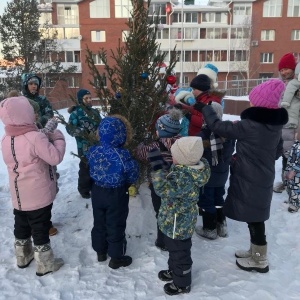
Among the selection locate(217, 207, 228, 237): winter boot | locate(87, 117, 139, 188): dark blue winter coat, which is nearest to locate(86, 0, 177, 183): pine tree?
locate(87, 117, 139, 188): dark blue winter coat

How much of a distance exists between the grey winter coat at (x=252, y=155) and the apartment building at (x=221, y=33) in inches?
1431

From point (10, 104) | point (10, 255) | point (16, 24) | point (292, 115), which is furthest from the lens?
point (16, 24)

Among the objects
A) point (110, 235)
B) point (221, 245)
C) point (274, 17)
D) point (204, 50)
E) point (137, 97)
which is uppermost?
point (274, 17)

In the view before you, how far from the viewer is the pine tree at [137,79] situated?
429cm

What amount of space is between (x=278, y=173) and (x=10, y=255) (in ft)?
17.5

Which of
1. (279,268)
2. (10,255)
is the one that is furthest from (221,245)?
(10,255)

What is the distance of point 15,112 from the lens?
3.16m

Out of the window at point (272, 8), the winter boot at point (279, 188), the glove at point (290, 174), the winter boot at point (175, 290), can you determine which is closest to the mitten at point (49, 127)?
the winter boot at point (175, 290)

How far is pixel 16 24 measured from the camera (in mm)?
24172

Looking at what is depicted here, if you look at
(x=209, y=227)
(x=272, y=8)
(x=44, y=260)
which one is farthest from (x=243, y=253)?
(x=272, y=8)

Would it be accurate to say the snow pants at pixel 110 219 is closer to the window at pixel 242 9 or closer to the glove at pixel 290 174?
the glove at pixel 290 174

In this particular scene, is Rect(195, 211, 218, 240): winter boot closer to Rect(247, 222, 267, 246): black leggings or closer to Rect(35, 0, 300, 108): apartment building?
Rect(247, 222, 267, 246): black leggings

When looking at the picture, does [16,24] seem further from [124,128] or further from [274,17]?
[274,17]

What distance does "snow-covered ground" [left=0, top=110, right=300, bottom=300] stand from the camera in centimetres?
312
